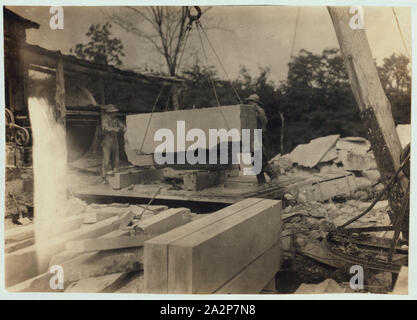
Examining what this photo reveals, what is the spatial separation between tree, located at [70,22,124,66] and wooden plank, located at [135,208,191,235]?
1.73 meters

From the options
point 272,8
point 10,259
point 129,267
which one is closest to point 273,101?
point 272,8

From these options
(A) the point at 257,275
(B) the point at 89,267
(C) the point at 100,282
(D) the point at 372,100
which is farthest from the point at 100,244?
(D) the point at 372,100

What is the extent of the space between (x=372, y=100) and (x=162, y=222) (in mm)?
2397

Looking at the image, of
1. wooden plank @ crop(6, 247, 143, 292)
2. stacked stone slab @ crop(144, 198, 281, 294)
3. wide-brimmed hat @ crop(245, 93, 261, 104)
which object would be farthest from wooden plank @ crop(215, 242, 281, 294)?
wide-brimmed hat @ crop(245, 93, 261, 104)

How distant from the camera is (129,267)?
3020 millimetres

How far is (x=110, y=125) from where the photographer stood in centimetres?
516

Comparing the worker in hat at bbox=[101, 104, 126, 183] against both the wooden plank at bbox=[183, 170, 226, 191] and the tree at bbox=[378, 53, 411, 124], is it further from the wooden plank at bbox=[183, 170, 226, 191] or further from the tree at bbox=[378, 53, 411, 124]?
the tree at bbox=[378, 53, 411, 124]

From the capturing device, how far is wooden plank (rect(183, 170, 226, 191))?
497 centimetres

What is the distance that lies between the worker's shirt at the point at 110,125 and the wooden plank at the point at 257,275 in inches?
110

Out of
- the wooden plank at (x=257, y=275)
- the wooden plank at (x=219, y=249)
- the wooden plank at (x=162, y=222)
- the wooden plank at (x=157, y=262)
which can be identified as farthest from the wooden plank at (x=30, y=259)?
the wooden plank at (x=257, y=275)

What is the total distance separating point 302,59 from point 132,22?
5.96 ft

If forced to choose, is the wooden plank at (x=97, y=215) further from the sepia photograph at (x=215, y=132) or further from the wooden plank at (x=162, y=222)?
the wooden plank at (x=162, y=222)

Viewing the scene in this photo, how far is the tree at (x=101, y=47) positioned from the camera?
3.54 meters

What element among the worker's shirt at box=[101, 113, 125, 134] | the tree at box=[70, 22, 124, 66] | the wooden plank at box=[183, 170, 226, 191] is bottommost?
the wooden plank at box=[183, 170, 226, 191]
